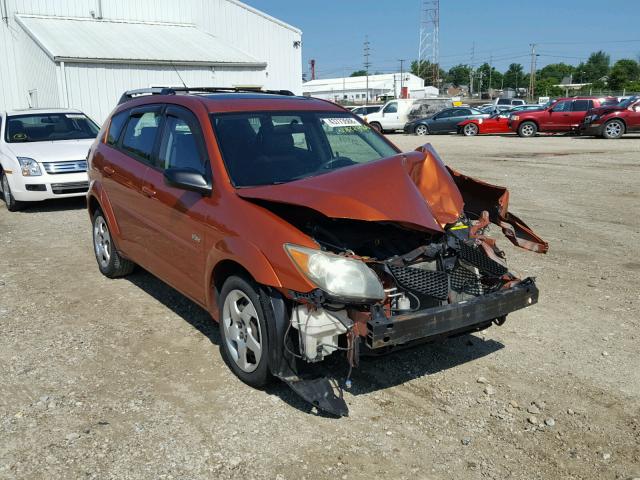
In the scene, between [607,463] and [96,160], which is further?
[96,160]

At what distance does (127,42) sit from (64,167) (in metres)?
18.3

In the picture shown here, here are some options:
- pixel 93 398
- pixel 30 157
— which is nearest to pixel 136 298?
pixel 93 398

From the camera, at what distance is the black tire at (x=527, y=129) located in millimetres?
26891

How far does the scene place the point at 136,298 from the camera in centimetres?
582

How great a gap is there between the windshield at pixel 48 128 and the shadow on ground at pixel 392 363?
23.1 feet

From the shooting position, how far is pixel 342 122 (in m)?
5.26

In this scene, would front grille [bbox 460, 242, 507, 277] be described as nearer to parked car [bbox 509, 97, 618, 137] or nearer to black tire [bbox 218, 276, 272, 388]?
black tire [bbox 218, 276, 272, 388]

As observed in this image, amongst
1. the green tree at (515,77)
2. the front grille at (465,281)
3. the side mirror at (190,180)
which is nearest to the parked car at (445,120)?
the front grille at (465,281)

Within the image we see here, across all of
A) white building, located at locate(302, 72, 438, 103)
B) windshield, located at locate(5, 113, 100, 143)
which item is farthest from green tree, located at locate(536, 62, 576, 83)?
windshield, located at locate(5, 113, 100, 143)

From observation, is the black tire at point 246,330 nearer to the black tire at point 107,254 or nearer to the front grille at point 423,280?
the front grille at point 423,280

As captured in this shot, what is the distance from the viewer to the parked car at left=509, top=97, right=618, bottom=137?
2575 centimetres

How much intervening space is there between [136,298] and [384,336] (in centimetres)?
316

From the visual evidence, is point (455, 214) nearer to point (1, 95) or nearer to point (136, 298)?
point (136, 298)

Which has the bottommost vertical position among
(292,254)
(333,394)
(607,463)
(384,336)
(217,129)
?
(607,463)
